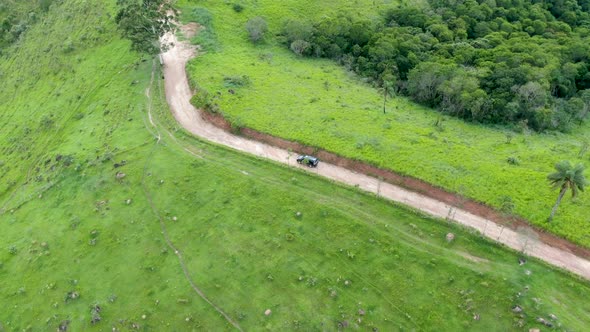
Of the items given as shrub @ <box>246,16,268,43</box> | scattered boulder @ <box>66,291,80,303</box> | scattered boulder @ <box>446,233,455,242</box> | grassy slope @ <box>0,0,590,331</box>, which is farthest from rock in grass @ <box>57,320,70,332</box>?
shrub @ <box>246,16,268,43</box>

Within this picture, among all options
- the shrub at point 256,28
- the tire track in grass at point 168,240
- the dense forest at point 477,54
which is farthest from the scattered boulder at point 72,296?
the shrub at point 256,28

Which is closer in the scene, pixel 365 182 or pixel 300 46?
pixel 365 182

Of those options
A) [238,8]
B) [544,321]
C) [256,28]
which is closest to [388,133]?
[544,321]

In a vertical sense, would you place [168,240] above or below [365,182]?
below

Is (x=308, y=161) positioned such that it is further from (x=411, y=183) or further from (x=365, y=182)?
(x=411, y=183)

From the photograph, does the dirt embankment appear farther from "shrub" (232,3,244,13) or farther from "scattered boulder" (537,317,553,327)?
"shrub" (232,3,244,13)

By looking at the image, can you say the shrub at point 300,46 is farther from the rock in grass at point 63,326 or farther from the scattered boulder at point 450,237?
the rock in grass at point 63,326
